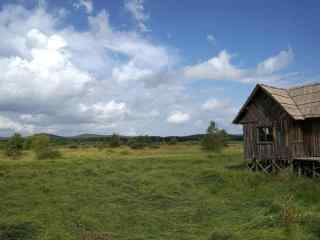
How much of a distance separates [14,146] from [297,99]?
4024 cm

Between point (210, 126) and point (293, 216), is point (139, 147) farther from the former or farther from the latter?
point (293, 216)

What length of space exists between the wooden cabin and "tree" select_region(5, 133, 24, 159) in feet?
119

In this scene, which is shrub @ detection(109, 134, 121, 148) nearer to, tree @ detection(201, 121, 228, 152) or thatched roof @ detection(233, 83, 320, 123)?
tree @ detection(201, 121, 228, 152)

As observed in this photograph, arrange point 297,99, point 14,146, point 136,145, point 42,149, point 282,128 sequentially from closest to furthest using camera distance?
point 282,128
point 297,99
point 42,149
point 14,146
point 136,145

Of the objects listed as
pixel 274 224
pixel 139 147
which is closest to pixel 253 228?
pixel 274 224

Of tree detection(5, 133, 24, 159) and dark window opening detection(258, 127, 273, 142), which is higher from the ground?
dark window opening detection(258, 127, 273, 142)

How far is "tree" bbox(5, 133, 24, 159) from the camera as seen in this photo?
48.0 m

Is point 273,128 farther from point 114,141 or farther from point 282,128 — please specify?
point 114,141

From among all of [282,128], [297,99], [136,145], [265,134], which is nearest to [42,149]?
[136,145]

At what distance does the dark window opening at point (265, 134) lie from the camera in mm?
22797

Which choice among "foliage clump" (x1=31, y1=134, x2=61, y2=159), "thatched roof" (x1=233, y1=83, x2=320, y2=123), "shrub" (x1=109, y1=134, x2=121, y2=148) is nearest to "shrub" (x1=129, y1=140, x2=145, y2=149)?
"shrub" (x1=109, y1=134, x2=121, y2=148)

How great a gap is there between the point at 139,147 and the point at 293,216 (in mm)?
60673

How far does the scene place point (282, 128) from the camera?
21594 mm

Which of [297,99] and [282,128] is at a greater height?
[297,99]
